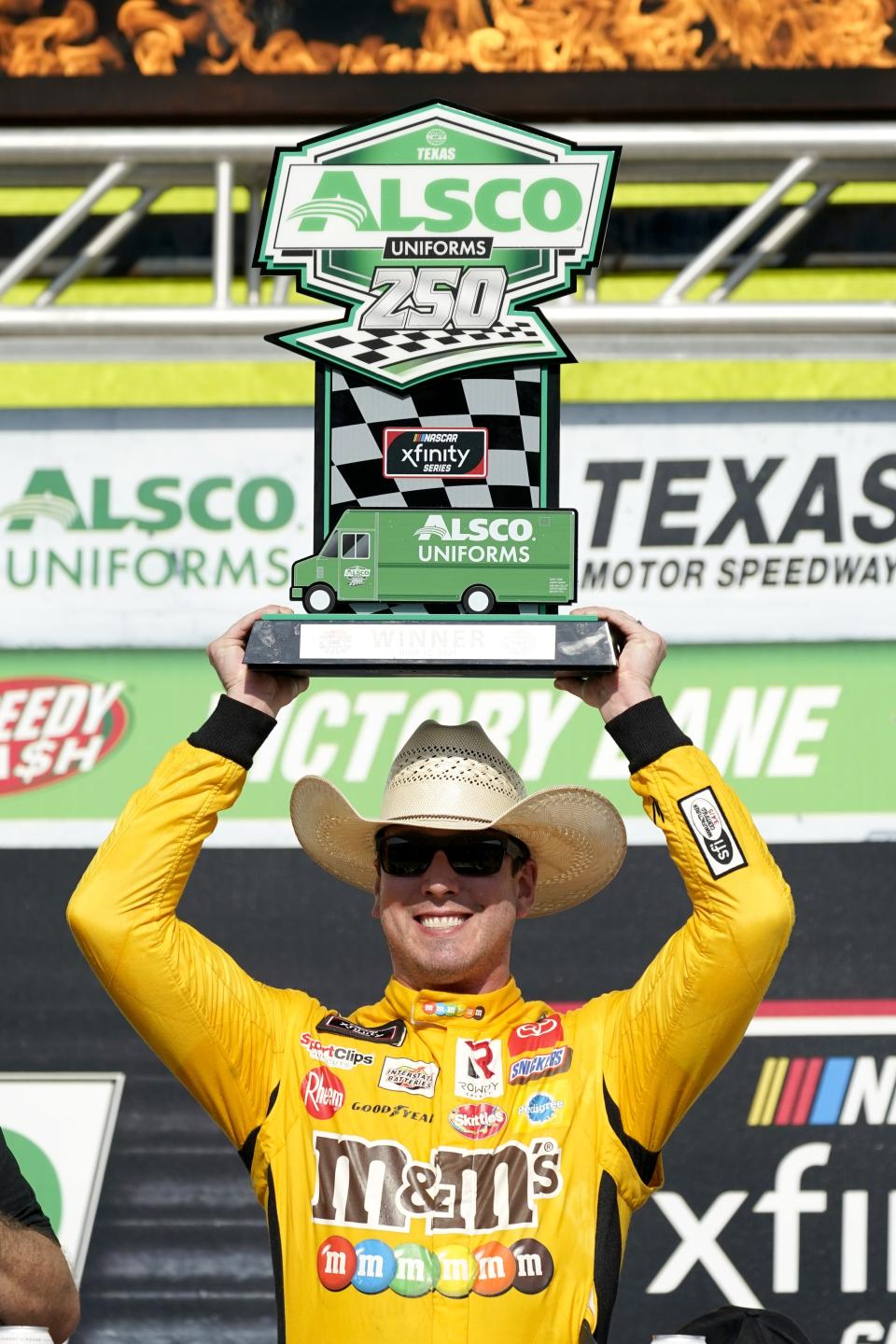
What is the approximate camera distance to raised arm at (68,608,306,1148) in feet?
7.47

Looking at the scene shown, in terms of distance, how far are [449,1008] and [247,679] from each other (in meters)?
0.55

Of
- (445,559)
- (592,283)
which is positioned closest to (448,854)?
(445,559)

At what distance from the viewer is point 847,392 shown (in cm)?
405

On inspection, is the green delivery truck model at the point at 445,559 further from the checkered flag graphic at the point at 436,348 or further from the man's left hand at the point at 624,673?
the checkered flag graphic at the point at 436,348

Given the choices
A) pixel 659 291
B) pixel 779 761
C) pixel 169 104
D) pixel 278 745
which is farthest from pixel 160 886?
pixel 659 291

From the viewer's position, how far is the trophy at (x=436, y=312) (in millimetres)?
2590

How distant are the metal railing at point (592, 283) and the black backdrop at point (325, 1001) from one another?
1.24 metres

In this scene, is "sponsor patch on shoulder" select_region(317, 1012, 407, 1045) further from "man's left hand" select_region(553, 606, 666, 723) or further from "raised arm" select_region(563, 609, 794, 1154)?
"man's left hand" select_region(553, 606, 666, 723)

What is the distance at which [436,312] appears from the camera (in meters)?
2.63

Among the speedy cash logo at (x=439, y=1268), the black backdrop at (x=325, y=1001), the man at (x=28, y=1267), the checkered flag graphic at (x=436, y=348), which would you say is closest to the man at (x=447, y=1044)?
the speedy cash logo at (x=439, y=1268)

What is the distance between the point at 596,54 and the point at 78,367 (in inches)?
58.5

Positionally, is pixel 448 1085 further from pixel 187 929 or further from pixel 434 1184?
pixel 187 929

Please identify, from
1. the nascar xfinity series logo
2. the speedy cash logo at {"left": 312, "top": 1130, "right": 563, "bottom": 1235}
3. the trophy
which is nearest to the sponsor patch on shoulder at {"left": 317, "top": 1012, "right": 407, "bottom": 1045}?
the speedy cash logo at {"left": 312, "top": 1130, "right": 563, "bottom": 1235}

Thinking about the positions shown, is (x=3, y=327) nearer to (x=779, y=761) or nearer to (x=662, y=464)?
(x=662, y=464)
